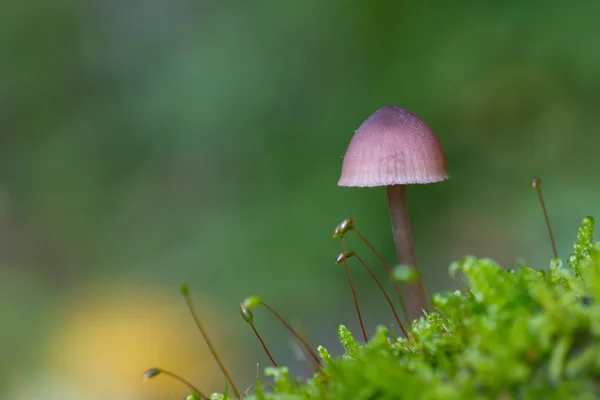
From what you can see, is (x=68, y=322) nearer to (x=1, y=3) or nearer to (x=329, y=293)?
(x=329, y=293)

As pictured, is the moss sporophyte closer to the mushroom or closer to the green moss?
the green moss

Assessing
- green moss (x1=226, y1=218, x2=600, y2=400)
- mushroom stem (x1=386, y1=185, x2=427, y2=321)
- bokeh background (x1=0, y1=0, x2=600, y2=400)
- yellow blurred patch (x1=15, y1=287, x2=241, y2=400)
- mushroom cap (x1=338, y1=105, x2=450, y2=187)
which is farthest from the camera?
bokeh background (x1=0, y1=0, x2=600, y2=400)

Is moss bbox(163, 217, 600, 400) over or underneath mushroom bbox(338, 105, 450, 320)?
underneath

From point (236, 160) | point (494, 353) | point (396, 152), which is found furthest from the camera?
point (236, 160)

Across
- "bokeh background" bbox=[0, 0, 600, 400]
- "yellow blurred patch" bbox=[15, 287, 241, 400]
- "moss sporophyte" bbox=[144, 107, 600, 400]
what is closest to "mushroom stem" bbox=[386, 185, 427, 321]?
"moss sporophyte" bbox=[144, 107, 600, 400]

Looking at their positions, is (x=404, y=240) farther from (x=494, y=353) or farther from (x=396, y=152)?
(x=494, y=353)

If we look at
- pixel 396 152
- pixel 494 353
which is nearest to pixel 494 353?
pixel 494 353

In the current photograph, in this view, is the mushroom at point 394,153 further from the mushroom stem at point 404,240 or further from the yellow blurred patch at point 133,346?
the yellow blurred patch at point 133,346
